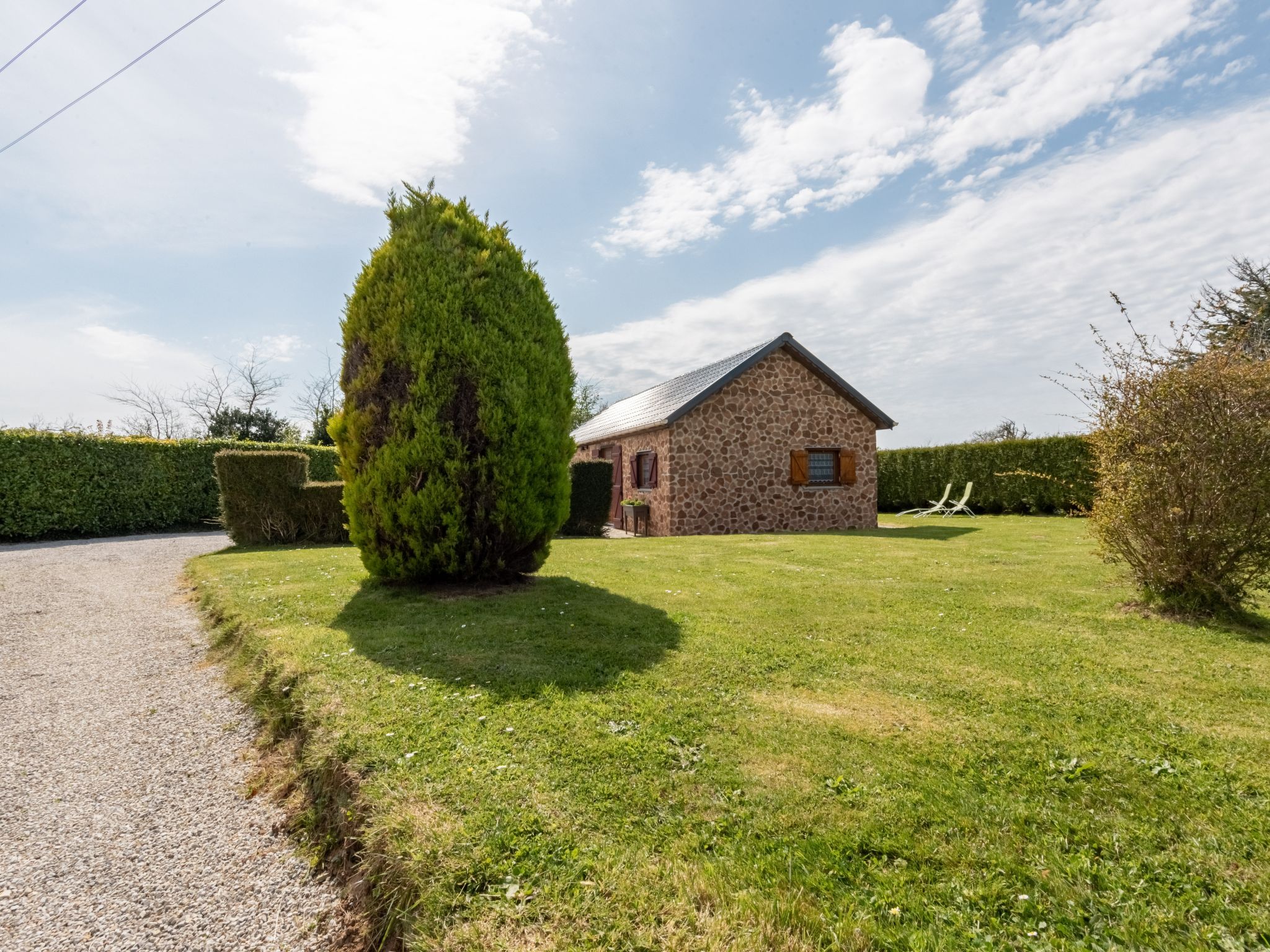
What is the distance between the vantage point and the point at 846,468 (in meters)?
16.5

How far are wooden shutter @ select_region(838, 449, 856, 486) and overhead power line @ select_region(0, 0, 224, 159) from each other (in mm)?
14862

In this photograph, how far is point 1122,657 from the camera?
14.8 feet

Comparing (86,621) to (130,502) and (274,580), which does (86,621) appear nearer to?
(274,580)

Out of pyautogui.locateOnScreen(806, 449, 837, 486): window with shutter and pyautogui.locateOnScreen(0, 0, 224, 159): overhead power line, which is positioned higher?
pyautogui.locateOnScreen(0, 0, 224, 159): overhead power line

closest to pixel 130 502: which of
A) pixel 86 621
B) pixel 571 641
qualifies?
pixel 86 621

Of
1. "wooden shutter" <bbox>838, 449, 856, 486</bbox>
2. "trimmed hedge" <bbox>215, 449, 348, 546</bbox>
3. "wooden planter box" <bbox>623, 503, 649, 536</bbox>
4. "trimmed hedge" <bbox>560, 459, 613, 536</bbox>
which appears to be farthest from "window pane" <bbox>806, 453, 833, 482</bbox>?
"trimmed hedge" <bbox>215, 449, 348, 546</bbox>

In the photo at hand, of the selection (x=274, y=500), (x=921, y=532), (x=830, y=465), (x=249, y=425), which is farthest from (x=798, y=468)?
(x=249, y=425)

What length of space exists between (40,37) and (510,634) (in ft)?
Result: 29.3

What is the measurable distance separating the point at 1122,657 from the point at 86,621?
962cm

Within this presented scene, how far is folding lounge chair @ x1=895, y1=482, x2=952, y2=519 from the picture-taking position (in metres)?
20.6

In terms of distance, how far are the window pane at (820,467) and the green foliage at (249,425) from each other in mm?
26880

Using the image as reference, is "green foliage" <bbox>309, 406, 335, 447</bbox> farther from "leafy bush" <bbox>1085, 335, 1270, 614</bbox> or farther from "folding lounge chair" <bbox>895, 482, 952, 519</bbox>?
"leafy bush" <bbox>1085, 335, 1270, 614</bbox>

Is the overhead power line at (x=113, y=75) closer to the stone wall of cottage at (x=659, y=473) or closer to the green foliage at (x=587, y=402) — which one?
the stone wall of cottage at (x=659, y=473)

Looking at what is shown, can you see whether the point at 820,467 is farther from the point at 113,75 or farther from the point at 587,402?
the point at 587,402
